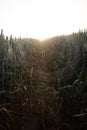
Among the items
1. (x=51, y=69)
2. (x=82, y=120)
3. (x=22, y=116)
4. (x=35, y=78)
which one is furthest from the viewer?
(x=51, y=69)

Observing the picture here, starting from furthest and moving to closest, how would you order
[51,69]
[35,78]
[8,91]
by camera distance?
[51,69], [35,78], [8,91]

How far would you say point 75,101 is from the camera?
188 centimetres

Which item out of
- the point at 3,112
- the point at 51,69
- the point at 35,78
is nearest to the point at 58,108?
the point at 3,112

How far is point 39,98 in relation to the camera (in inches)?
77.3

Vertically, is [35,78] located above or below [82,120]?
above

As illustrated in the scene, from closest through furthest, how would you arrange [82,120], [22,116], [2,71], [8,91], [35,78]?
[82,120]
[22,116]
[8,91]
[2,71]
[35,78]

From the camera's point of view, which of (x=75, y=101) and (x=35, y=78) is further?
(x=35, y=78)

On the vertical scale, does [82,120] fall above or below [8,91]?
below

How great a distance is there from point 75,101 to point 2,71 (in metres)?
0.76

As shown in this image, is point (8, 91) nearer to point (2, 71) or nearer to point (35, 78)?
point (2, 71)

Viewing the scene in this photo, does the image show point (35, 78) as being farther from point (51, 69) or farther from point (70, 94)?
point (51, 69)

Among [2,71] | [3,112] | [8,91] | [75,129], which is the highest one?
[2,71]

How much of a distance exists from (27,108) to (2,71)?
467 mm

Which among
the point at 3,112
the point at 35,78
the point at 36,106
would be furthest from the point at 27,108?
the point at 35,78
